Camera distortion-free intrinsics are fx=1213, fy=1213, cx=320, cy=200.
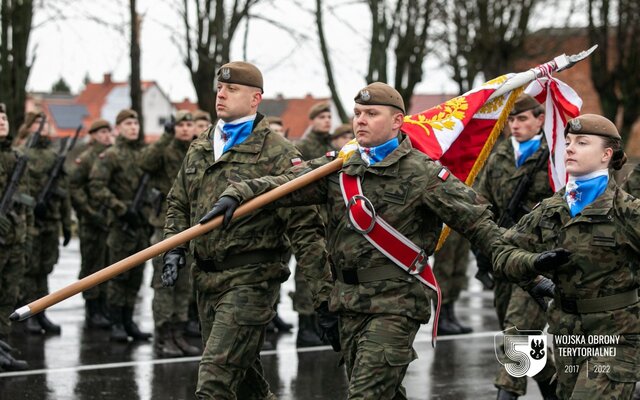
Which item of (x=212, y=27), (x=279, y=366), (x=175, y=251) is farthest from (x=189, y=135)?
(x=212, y=27)

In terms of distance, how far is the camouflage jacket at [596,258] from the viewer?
596 cm

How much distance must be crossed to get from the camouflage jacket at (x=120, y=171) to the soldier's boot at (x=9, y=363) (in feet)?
7.84

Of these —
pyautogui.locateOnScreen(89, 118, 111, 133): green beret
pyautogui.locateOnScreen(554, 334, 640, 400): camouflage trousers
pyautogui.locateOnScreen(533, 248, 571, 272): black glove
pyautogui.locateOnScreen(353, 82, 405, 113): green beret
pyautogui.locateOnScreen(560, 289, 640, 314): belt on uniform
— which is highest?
pyautogui.locateOnScreen(353, 82, 405, 113): green beret

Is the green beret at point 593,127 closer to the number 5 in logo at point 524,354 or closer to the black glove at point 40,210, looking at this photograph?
the number 5 in logo at point 524,354

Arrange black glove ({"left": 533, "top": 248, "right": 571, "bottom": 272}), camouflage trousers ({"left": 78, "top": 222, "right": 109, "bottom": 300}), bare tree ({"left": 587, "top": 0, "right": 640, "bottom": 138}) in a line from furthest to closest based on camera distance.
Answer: bare tree ({"left": 587, "top": 0, "right": 640, "bottom": 138}) < camouflage trousers ({"left": 78, "top": 222, "right": 109, "bottom": 300}) < black glove ({"left": 533, "top": 248, "right": 571, "bottom": 272})

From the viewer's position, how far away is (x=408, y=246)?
6273 mm

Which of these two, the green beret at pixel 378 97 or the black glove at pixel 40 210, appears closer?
the green beret at pixel 378 97

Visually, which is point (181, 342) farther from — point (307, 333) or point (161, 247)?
point (161, 247)

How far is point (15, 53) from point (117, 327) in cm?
1042

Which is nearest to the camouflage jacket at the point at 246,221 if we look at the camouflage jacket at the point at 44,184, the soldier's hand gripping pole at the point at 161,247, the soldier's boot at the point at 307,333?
the soldier's hand gripping pole at the point at 161,247

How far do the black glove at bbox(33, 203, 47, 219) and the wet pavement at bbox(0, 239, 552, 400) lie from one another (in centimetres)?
124

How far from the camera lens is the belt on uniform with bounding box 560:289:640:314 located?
19.6 ft

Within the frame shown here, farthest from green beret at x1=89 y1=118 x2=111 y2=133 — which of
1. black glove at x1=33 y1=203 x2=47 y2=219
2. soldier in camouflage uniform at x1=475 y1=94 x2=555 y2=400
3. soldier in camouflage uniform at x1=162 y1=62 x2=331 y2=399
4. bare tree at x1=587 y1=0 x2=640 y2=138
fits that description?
bare tree at x1=587 y1=0 x2=640 y2=138

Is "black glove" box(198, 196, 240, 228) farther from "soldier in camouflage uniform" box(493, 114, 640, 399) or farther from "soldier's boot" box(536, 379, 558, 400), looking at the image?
"soldier's boot" box(536, 379, 558, 400)
